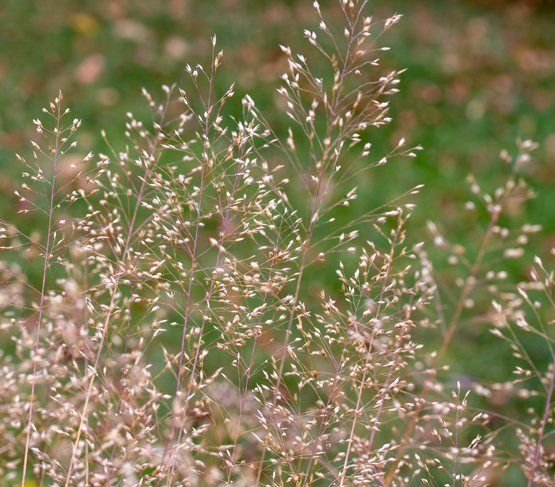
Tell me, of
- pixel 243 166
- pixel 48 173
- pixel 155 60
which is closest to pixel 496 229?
pixel 243 166

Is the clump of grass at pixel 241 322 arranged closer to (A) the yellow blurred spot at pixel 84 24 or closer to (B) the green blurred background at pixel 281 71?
(B) the green blurred background at pixel 281 71

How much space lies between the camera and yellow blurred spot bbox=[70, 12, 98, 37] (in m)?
6.16

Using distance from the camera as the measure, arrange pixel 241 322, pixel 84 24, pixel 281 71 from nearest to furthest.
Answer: pixel 241 322 → pixel 281 71 → pixel 84 24

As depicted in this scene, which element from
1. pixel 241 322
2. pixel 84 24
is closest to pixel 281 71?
pixel 84 24

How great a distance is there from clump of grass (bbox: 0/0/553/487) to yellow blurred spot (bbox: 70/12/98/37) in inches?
72.6

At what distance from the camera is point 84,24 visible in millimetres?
6207

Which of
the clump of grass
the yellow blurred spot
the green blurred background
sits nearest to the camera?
the clump of grass

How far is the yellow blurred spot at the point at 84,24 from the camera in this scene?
616cm

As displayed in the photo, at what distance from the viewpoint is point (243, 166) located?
1447mm

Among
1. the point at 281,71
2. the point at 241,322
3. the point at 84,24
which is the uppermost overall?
the point at 84,24

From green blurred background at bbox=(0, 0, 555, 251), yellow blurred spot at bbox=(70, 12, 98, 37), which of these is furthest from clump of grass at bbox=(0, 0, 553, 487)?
yellow blurred spot at bbox=(70, 12, 98, 37)

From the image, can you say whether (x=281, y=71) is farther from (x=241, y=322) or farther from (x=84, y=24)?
(x=241, y=322)

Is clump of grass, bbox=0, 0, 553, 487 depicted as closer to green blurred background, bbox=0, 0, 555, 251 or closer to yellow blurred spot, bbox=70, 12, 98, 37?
green blurred background, bbox=0, 0, 555, 251

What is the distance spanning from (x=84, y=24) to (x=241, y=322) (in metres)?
5.80
